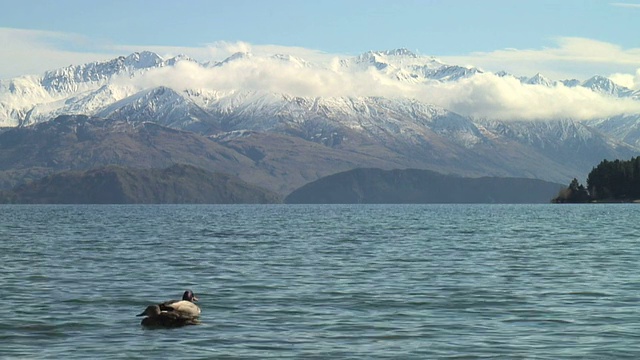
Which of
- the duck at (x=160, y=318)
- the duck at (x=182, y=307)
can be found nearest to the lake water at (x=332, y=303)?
the duck at (x=160, y=318)

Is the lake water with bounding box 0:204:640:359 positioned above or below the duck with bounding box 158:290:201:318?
below

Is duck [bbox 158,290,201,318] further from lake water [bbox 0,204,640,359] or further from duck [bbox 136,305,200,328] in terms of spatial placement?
lake water [bbox 0,204,640,359]

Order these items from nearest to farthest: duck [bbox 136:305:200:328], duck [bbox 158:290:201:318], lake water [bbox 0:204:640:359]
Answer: lake water [bbox 0:204:640:359] → duck [bbox 136:305:200:328] → duck [bbox 158:290:201:318]

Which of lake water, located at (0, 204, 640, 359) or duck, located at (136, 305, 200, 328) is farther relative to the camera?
duck, located at (136, 305, 200, 328)

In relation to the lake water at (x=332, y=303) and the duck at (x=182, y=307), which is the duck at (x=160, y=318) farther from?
the lake water at (x=332, y=303)

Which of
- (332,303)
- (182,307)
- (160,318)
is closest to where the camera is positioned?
(160,318)

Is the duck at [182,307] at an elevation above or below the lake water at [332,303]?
above

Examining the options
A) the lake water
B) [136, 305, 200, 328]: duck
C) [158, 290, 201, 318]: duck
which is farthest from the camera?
[158, 290, 201, 318]: duck

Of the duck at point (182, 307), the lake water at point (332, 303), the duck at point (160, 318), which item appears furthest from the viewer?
the duck at point (182, 307)

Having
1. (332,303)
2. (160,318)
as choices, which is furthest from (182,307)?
(332,303)

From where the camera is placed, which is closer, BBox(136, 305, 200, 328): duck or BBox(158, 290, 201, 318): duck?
BBox(136, 305, 200, 328): duck

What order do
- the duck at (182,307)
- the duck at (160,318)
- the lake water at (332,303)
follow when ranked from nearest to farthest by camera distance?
the lake water at (332,303)
the duck at (160,318)
the duck at (182,307)

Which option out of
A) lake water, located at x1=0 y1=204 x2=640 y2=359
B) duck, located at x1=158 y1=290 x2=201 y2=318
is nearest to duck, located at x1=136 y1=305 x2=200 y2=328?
duck, located at x1=158 y1=290 x2=201 y2=318

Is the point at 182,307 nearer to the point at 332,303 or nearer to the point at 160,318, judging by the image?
the point at 160,318
